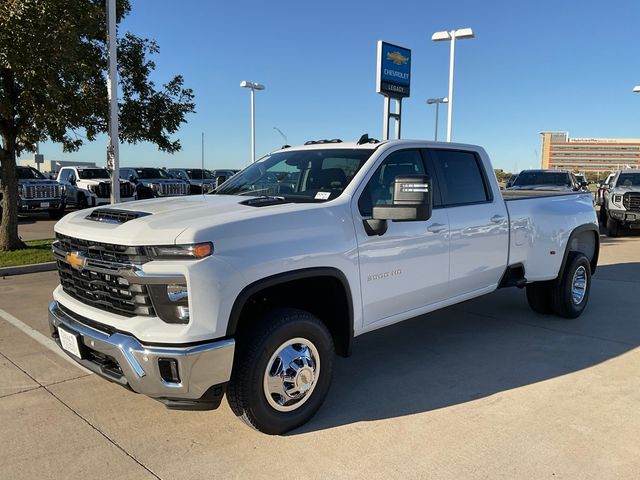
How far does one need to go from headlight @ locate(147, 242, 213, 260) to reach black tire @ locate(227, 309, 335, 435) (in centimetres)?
59

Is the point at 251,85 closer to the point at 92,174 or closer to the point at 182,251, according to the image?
the point at 92,174

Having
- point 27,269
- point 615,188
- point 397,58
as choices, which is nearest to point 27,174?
point 27,269

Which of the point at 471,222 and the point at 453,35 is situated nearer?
the point at 471,222

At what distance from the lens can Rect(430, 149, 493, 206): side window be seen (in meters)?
4.65

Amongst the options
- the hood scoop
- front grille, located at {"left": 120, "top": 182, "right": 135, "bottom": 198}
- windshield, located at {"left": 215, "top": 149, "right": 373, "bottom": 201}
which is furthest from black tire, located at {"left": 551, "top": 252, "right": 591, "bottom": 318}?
front grille, located at {"left": 120, "top": 182, "right": 135, "bottom": 198}

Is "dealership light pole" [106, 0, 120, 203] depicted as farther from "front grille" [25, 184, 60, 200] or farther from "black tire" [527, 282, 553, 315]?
"front grille" [25, 184, 60, 200]

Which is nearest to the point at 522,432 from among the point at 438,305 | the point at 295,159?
the point at 438,305

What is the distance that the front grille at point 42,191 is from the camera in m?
18.3

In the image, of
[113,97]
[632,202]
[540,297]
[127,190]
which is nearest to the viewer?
→ [540,297]

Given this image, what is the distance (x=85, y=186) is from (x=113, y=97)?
12016mm

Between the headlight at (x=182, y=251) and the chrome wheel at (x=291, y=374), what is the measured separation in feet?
2.56

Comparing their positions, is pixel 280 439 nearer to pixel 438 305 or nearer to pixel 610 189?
pixel 438 305

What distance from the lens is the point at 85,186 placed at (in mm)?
20391

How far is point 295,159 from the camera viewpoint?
179 inches
